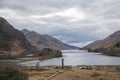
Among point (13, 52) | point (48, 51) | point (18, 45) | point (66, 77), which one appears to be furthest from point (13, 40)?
point (66, 77)

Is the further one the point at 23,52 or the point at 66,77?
the point at 23,52

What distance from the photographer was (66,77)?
29078mm

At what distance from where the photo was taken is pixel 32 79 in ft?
90.7

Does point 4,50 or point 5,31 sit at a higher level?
point 5,31

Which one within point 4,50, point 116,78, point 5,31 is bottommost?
point 116,78

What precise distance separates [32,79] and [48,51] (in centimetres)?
14346

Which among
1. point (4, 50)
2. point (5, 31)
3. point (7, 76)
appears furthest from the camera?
point (5, 31)

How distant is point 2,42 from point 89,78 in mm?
148415

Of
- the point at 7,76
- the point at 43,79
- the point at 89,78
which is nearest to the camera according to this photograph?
the point at 7,76

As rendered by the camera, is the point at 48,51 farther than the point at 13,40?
No

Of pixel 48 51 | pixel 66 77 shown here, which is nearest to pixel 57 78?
pixel 66 77

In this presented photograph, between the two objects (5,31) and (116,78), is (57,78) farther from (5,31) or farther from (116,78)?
(5,31)

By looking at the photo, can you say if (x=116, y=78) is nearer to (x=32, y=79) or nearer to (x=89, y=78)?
(x=89, y=78)

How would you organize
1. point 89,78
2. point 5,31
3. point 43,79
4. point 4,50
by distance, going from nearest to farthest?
point 43,79 < point 89,78 < point 4,50 < point 5,31
